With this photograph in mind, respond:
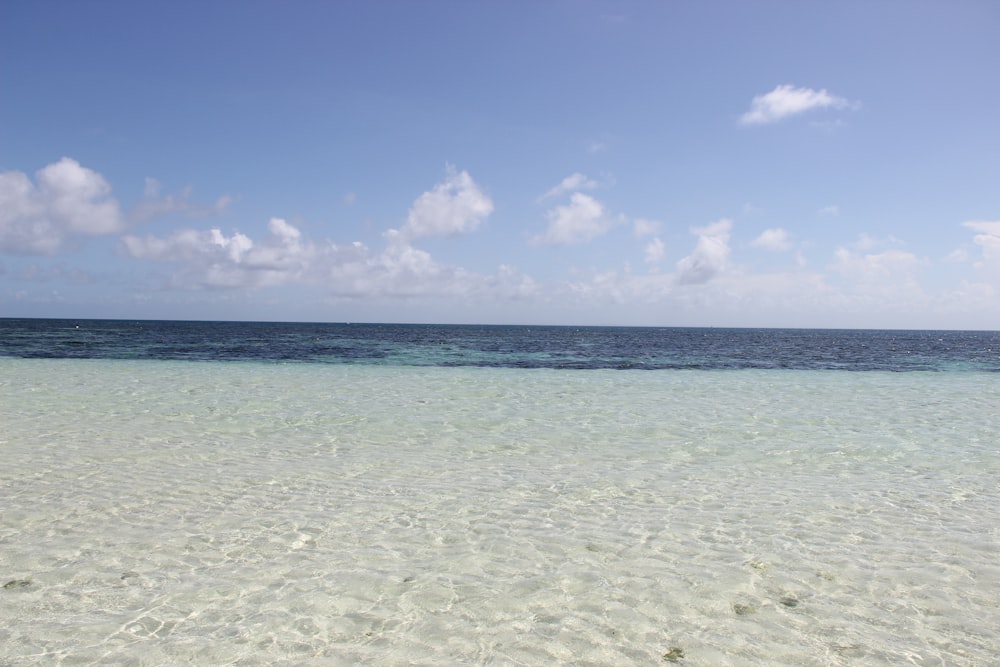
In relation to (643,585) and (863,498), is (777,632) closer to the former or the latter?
(643,585)

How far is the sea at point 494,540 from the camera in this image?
480 centimetres

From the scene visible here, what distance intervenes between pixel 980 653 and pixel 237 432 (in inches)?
508

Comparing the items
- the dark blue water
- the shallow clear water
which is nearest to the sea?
the shallow clear water

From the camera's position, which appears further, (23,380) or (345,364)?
(345,364)

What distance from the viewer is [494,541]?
273 inches

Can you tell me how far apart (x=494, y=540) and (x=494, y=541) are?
4cm

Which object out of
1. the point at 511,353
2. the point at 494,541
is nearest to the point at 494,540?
the point at 494,541

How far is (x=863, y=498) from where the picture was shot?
869 centimetres

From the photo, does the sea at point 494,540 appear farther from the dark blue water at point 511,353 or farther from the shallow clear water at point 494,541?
the dark blue water at point 511,353

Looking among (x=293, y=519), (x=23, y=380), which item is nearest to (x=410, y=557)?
(x=293, y=519)

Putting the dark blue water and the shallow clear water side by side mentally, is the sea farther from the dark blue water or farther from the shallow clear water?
the dark blue water

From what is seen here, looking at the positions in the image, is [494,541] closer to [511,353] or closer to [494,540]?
[494,540]

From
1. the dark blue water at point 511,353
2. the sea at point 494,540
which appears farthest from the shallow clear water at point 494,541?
the dark blue water at point 511,353

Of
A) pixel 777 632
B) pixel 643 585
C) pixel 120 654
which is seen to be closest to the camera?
pixel 120 654
